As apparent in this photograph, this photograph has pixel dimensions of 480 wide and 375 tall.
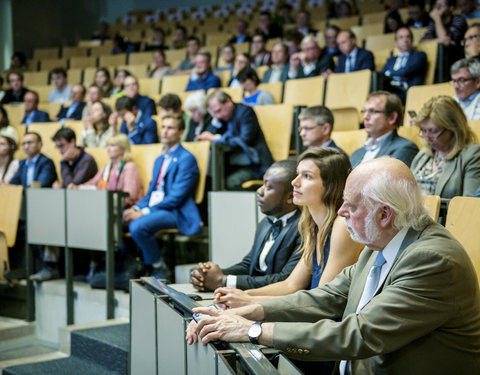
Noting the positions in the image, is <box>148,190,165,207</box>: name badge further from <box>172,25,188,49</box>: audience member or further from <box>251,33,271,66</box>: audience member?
<box>172,25,188,49</box>: audience member

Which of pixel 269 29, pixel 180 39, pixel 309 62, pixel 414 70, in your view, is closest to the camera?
pixel 414 70

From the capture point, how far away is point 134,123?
4.59m

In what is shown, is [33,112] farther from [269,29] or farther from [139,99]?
[269,29]

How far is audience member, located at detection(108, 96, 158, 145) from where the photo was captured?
4449 millimetres

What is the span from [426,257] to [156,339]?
89cm

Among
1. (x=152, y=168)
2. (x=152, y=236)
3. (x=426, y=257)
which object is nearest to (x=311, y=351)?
(x=426, y=257)

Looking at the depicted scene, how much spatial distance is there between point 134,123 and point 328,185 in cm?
292

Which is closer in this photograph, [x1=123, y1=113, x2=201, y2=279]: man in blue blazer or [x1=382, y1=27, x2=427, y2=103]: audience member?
[x1=123, y1=113, x2=201, y2=279]: man in blue blazer

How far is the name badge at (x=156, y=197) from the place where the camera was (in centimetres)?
366

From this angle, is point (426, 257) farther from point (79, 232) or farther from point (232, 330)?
point (79, 232)

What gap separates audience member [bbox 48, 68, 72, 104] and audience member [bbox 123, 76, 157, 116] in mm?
1613

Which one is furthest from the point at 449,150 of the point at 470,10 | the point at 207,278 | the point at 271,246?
the point at 470,10

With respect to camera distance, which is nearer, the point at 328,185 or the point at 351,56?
the point at 328,185

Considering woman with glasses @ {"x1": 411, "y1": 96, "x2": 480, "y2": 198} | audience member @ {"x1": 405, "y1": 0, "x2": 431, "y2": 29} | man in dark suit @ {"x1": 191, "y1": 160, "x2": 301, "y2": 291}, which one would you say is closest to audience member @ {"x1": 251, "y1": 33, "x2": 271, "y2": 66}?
audience member @ {"x1": 405, "y1": 0, "x2": 431, "y2": 29}
